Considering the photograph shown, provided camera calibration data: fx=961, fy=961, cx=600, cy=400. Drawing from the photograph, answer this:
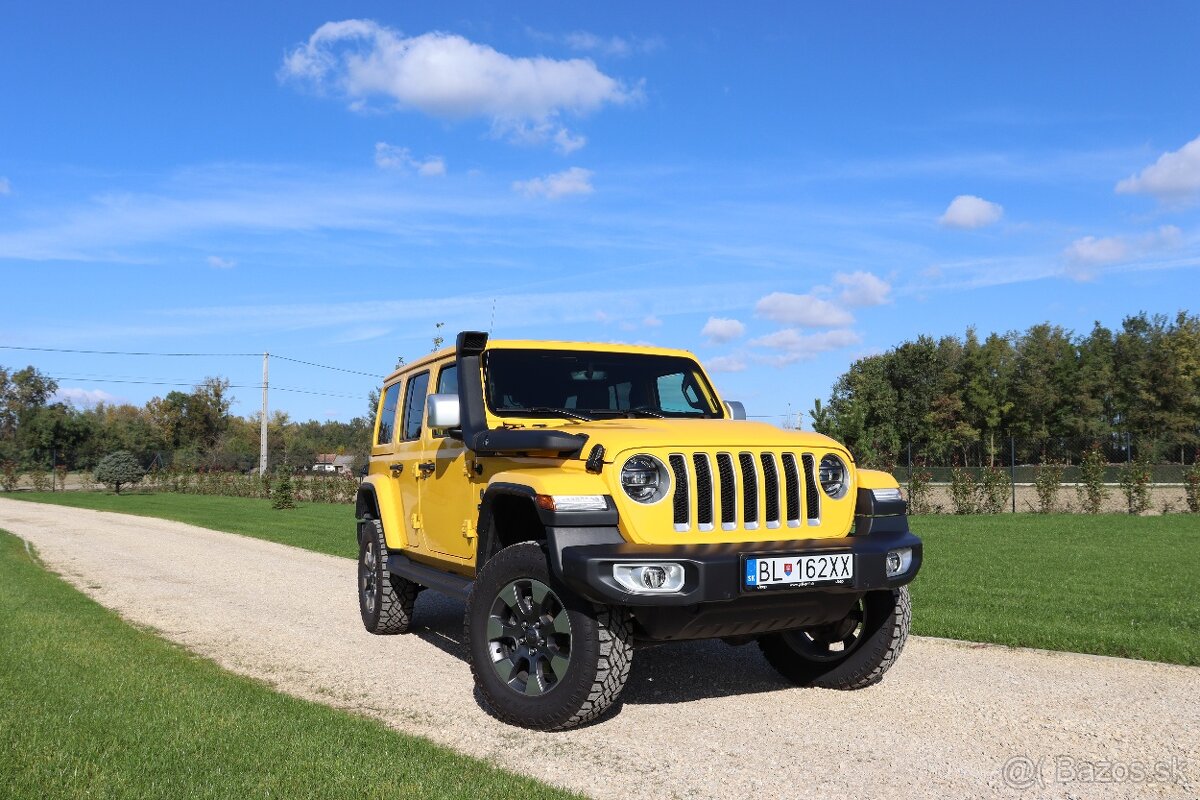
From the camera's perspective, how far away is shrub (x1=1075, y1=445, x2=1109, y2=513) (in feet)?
77.5

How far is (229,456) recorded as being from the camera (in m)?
49.6

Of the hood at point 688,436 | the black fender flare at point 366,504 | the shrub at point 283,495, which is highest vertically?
the hood at point 688,436

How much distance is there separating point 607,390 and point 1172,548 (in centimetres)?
1195

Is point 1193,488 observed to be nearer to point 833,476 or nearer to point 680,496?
point 833,476

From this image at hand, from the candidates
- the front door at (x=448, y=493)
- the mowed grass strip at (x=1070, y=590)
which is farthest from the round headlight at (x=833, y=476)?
the mowed grass strip at (x=1070, y=590)

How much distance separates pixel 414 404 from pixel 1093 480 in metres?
21.0

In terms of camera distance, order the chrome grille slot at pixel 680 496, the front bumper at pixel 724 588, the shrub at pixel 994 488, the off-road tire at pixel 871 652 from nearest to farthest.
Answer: the front bumper at pixel 724 588 → the chrome grille slot at pixel 680 496 → the off-road tire at pixel 871 652 → the shrub at pixel 994 488

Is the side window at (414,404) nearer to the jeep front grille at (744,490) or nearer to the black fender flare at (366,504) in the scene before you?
the black fender flare at (366,504)

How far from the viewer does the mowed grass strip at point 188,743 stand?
13.1ft

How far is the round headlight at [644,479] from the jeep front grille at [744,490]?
7cm

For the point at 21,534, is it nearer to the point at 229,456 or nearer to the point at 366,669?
the point at 366,669

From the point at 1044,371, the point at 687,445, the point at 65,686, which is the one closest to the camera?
the point at 687,445

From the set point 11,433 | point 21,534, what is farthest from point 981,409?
point 11,433

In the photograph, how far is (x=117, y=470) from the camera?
41719mm
